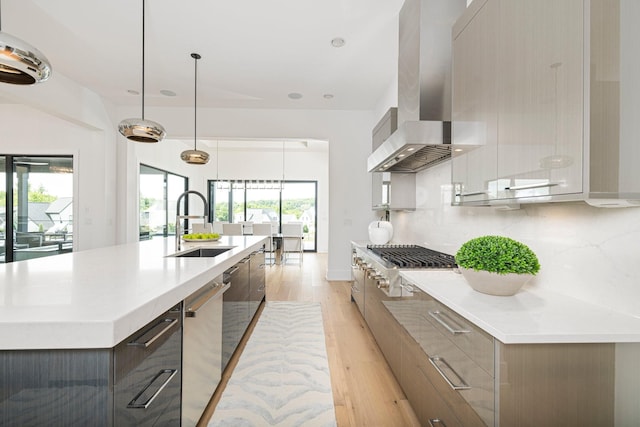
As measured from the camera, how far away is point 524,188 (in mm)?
1136

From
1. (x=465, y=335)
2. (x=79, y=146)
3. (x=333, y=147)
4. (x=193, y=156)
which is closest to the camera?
(x=465, y=335)

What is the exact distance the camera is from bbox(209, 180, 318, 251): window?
9.21 m

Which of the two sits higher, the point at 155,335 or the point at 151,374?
the point at 155,335

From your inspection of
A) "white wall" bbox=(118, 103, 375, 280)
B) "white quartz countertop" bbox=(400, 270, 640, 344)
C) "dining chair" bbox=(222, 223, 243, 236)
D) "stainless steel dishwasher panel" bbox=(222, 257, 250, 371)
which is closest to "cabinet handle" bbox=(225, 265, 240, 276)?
"stainless steel dishwasher panel" bbox=(222, 257, 250, 371)

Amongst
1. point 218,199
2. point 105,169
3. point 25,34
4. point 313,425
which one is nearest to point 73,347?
point 313,425

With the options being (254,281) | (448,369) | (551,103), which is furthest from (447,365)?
(254,281)

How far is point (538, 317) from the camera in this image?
105cm

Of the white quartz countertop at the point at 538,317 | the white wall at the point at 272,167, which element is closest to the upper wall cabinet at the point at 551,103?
the white quartz countertop at the point at 538,317

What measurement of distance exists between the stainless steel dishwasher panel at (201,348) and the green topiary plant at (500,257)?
1237 millimetres

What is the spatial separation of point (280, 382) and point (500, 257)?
1.57 m

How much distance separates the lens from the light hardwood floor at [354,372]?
5.73ft

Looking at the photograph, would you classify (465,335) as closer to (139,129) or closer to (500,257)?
(500,257)

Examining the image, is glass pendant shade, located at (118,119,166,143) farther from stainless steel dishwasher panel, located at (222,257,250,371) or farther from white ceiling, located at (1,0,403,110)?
stainless steel dishwasher panel, located at (222,257,250,371)

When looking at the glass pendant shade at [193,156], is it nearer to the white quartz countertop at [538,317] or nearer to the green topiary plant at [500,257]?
the white quartz countertop at [538,317]
